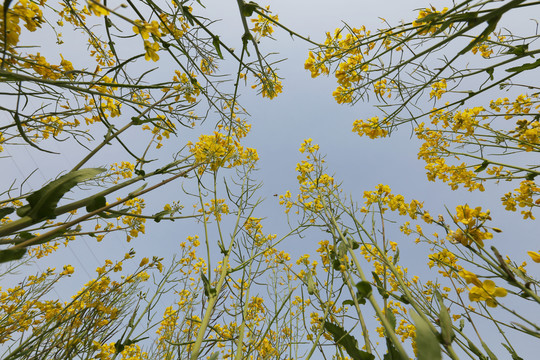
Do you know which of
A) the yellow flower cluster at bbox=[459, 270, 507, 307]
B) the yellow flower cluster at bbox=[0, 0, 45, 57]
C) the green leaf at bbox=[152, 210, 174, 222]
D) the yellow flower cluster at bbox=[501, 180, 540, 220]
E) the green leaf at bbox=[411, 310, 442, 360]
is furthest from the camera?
the yellow flower cluster at bbox=[501, 180, 540, 220]

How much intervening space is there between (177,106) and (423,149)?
88.3 inches

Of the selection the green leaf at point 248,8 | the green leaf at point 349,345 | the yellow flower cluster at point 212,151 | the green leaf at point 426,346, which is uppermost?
the yellow flower cluster at point 212,151

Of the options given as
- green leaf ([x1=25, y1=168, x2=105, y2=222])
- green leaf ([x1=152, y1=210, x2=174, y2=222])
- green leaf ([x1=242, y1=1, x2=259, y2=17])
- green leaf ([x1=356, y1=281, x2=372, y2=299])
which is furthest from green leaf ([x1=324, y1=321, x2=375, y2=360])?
green leaf ([x1=242, y1=1, x2=259, y2=17])

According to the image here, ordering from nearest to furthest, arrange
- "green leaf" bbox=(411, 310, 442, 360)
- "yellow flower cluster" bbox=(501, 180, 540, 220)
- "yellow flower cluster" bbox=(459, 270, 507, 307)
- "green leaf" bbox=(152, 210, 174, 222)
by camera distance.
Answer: "green leaf" bbox=(411, 310, 442, 360)
"yellow flower cluster" bbox=(459, 270, 507, 307)
"green leaf" bbox=(152, 210, 174, 222)
"yellow flower cluster" bbox=(501, 180, 540, 220)

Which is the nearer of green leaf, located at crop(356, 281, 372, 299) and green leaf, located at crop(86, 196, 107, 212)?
green leaf, located at crop(356, 281, 372, 299)

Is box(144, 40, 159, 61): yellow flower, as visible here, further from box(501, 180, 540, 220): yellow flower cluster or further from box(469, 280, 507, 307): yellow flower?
box(501, 180, 540, 220): yellow flower cluster

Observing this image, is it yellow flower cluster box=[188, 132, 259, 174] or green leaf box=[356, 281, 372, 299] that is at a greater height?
yellow flower cluster box=[188, 132, 259, 174]

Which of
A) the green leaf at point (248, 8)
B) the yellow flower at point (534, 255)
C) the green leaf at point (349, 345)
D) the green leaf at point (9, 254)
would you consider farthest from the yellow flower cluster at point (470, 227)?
the green leaf at point (9, 254)

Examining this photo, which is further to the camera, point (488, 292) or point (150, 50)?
point (150, 50)

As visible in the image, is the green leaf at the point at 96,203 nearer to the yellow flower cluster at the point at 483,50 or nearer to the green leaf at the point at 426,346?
the green leaf at the point at 426,346

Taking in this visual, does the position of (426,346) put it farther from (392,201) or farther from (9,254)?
(392,201)

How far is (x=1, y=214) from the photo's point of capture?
0.63 metres

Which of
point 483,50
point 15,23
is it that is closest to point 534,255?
point 15,23

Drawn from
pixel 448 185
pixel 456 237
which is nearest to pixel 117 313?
pixel 456 237
